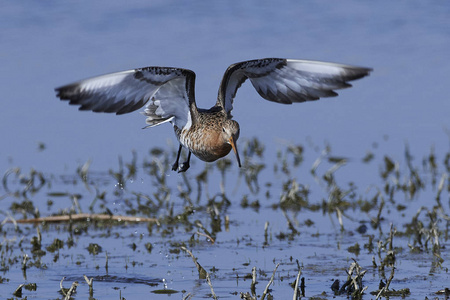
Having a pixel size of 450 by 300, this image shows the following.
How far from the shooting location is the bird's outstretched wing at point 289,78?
7.41 metres

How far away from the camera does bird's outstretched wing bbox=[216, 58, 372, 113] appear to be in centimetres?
741

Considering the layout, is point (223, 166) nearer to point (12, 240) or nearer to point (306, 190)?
point (306, 190)

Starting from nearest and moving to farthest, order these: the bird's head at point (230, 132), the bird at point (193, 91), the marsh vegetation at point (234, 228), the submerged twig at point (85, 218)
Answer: the bird at point (193, 91), the bird's head at point (230, 132), the marsh vegetation at point (234, 228), the submerged twig at point (85, 218)

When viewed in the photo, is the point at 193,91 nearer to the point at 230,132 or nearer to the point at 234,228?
the point at 230,132

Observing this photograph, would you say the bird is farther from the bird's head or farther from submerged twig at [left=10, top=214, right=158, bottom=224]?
submerged twig at [left=10, top=214, right=158, bottom=224]

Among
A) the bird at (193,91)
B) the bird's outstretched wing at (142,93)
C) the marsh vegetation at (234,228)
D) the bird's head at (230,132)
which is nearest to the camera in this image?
the bird's outstretched wing at (142,93)

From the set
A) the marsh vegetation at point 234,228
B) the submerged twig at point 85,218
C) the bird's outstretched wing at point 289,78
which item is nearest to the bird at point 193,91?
the bird's outstretched wing at point 289,78

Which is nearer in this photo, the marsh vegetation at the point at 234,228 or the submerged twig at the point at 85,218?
the marsh vegetation at the point at 234,228

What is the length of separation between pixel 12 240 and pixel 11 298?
162cm

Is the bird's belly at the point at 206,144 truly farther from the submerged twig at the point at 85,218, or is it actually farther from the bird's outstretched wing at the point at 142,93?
the submerged twig at the point at 85,218

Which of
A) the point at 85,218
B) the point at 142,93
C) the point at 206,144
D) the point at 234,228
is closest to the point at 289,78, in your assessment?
the point at 206,144

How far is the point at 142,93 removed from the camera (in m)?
7.55

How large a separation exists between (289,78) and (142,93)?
1302mm

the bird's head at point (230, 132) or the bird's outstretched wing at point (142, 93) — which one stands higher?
the bird's outstretched wing at point (142, 93)
